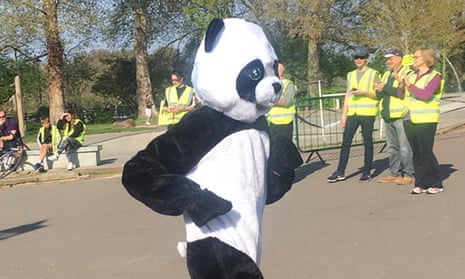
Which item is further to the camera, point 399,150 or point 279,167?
point 399,150

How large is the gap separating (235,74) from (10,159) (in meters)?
11.4

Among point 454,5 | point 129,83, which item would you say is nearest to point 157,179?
point 454,5

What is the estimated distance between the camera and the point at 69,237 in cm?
693

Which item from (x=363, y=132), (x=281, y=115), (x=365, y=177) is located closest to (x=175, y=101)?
(x=281, y=115)

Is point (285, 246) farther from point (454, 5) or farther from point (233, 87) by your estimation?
point (454, 5)

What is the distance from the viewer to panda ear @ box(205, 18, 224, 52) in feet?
9.43

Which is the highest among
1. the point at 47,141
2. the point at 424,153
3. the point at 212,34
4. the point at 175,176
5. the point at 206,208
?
the point at 212,34

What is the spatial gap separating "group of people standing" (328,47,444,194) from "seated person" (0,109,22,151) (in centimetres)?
732

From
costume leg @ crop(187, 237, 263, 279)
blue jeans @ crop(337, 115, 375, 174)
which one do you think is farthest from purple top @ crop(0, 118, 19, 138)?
costume leg @ crop(187, 237, 263, 279)

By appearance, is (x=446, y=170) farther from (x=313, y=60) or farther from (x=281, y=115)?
(x=313, y=60)

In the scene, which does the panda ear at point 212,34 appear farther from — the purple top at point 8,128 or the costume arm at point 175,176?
the purple top at point 8,128

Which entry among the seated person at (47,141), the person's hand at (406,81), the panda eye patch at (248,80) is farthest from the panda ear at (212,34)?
the seated person at (47,141)

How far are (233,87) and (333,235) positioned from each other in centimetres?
365

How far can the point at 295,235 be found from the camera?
6.21 meters
